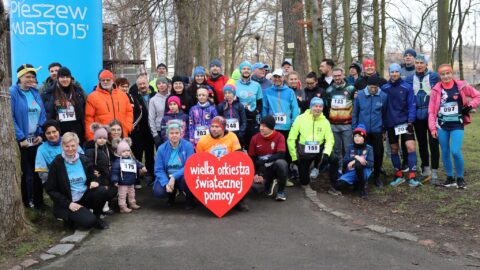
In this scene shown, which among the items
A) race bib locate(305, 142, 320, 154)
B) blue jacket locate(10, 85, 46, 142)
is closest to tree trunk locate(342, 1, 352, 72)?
race bib locate(305, 142, 320, 154)

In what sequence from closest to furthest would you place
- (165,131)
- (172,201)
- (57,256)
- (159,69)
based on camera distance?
(57,256)
(172,201)
(165,131)
(159,69)

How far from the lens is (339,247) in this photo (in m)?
4.94

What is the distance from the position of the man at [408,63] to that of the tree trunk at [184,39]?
7318mm

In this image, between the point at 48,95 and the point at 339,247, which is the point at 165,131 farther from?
the point at 339,247

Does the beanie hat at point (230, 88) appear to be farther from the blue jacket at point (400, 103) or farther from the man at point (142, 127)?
the blue jacket at point (400, 103)

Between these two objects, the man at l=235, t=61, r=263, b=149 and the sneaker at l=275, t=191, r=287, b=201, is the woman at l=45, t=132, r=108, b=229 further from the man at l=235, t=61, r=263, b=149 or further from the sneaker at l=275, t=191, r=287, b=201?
the man at l=235, t=61, r=263, b=149

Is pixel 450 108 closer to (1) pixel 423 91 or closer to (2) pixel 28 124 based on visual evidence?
(1) pixel 423 91

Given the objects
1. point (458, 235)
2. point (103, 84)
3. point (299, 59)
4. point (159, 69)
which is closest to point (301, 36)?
point (299, 59)

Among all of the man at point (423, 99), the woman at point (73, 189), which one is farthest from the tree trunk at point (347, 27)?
the woman at point (73, 189)

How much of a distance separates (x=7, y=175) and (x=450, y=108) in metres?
6.12

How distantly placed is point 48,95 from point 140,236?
101 inches

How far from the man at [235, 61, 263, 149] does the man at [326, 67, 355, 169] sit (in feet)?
4.18

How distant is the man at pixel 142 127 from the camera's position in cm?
777

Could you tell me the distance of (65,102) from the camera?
6.50m
